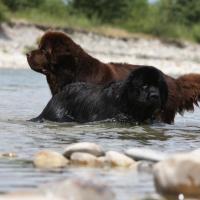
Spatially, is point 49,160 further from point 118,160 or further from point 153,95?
point 153,95

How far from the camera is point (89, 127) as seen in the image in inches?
395

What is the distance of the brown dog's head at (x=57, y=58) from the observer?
456 inches

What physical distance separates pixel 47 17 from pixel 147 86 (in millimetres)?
48637

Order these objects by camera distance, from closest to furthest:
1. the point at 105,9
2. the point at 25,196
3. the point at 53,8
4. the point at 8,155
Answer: the point at 25,196 < the point at 8,155 < the point at 53,8 < the point at 105,9

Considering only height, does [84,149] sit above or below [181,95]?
below

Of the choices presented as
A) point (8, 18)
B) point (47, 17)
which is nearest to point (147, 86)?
point (8, 18)

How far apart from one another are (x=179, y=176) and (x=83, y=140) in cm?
336

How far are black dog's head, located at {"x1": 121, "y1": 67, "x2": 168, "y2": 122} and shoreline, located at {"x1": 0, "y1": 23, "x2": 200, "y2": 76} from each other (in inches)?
922

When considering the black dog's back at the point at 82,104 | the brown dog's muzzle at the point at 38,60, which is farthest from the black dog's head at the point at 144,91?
the brown dog's muzzle at the point at 38,60

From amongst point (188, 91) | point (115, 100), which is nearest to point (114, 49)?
point (188, 91)

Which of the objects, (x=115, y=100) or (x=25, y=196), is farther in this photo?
(x=115, y=100)

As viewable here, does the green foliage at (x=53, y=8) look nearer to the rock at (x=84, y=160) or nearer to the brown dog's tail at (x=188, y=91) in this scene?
the brown dog's tail at (x=188, y=91)

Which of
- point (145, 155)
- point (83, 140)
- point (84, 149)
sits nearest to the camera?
point (145, 155)

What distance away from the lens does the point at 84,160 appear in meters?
6.85
